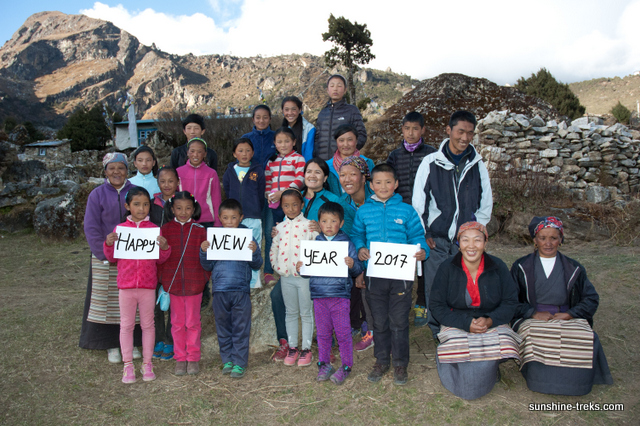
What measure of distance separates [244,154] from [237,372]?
2.27 metres

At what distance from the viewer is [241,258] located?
3.53m

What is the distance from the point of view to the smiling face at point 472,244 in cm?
306

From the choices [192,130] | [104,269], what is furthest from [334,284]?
[192,130]

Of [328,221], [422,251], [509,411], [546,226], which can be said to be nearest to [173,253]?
[328,221]

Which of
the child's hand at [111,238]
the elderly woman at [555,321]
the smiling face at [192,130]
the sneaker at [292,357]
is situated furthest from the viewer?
the smiling face at [192,130]

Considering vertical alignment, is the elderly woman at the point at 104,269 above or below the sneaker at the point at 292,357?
above

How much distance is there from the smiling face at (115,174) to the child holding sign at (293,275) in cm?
171

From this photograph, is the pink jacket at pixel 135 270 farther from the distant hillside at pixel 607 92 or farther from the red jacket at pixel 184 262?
the distant hillside at pixel 607 92

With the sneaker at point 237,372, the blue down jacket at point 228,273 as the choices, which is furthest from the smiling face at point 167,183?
the sneaker at point 237,372

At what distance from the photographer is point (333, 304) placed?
3332 millimetres

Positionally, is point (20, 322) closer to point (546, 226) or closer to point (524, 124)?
point (546, 226)

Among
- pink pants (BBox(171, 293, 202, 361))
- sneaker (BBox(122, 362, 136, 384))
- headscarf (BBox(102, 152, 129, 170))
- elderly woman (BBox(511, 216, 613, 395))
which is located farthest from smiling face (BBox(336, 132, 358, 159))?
sneaker (BBox(122, 362, 136, 384))

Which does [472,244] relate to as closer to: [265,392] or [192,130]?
[265,392]

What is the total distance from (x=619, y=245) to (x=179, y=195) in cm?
785
